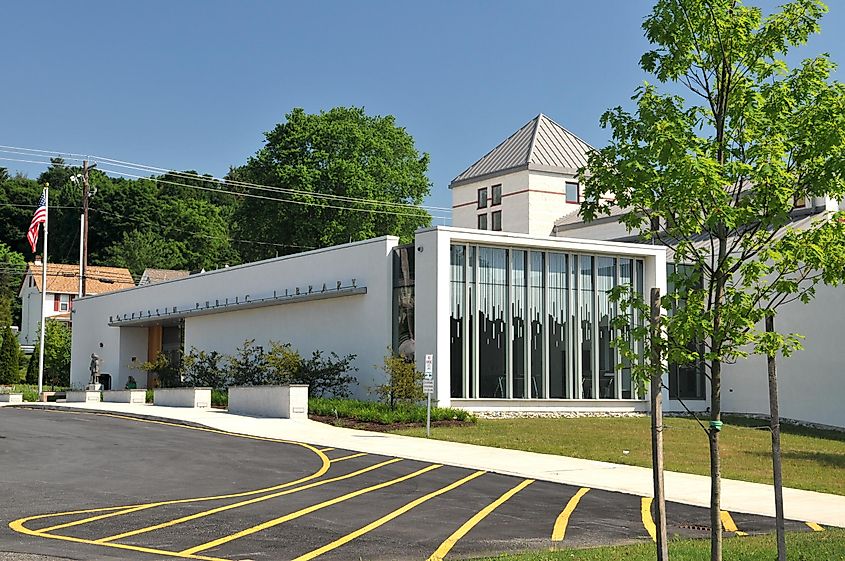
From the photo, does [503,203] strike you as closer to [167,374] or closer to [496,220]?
[496,220]

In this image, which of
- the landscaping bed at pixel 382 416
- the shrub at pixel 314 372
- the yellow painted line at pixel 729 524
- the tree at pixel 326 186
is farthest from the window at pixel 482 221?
the yellow painted line at pixel 729 524

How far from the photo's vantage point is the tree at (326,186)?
6606 centimetres

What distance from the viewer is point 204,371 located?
140 ft

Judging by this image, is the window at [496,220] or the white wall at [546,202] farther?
the window at [496,220]

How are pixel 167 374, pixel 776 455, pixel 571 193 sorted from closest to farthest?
pixel 776 455 < pixel 167 374 < pixel 571 193

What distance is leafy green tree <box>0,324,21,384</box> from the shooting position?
213ft

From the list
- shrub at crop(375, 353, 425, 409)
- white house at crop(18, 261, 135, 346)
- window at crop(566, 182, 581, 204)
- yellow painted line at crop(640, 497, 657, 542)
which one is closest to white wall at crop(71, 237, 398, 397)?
shrub at crop(375, 353, 425, 409)

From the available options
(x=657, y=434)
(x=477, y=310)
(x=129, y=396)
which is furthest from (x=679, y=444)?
(x=129, y=396)

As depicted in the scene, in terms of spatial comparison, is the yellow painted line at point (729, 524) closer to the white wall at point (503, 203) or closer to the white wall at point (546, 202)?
the white wall at point (546, 202)

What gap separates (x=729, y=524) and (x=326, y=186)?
179 feet

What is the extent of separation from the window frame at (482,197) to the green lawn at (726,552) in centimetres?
5816

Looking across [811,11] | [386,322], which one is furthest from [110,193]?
[811,11]

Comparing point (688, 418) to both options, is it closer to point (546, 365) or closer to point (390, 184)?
point (546, 365)

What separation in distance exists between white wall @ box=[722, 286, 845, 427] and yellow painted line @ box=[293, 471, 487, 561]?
2105 cm
